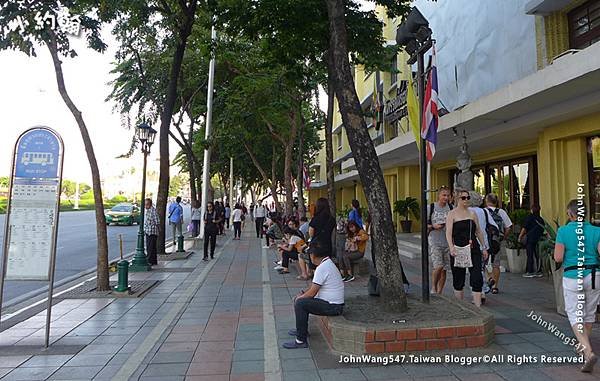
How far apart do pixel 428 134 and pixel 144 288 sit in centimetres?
613

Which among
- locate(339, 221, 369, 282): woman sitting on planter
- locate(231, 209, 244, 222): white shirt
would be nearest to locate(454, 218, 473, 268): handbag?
locate(339, 221, 369, 282): woman sitting on planter

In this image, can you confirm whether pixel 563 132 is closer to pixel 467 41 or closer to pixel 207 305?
pixel 467 41

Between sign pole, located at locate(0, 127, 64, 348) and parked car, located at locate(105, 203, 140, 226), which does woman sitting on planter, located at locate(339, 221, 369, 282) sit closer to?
sign pole, located at locate(0, 127, 64, 348)

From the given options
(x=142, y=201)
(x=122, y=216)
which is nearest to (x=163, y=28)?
(x=142, y=201)

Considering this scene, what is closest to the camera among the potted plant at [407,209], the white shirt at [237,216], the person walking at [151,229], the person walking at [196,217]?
the person walking at [151,229]

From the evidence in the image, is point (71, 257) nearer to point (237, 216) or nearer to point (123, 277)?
point (123, 277)

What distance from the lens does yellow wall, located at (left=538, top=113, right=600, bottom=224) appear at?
10.1m

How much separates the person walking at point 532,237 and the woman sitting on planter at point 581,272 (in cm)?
545

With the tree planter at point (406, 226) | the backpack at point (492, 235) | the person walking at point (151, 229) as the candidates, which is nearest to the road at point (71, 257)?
the person walking at point (151, 229)

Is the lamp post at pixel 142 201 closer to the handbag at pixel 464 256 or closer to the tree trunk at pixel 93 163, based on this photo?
the tree trunk at pixel 93 163

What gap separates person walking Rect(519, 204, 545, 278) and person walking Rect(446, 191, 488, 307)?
3.82 m

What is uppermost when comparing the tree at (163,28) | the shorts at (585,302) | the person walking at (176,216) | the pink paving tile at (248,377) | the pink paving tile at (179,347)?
the tree at (163,28)

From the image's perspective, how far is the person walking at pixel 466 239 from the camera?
6.50 metres

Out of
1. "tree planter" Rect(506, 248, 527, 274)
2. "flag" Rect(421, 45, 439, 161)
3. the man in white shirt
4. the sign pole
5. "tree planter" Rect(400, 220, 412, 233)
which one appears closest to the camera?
the man in white shirt
